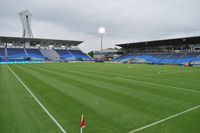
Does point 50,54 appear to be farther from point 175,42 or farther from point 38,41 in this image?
point 175,42

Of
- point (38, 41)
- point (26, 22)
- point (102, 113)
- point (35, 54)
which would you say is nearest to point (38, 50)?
point (38, 41)

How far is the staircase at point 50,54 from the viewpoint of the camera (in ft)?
299

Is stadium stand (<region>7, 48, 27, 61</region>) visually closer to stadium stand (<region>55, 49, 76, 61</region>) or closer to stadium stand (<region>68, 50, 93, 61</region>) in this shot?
stadium stand (<region>55, 49, 76, 61</region>)

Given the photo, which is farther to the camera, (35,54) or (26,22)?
(26,22)

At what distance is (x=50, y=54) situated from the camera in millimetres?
93750

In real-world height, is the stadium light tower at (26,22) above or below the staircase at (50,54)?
above

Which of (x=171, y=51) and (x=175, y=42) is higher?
(x=175, y=42)

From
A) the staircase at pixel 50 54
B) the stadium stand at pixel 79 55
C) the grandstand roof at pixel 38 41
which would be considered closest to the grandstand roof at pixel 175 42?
the stadium stand at pixel 79 55

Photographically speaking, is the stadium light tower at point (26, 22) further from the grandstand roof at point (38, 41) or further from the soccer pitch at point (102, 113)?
the soccer pitch at point (102, 113)

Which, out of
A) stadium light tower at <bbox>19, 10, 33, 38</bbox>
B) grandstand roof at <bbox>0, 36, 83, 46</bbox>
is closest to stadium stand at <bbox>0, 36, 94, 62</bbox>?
grandstand roof at <bbox>0, 36, 83, 46</bbox>

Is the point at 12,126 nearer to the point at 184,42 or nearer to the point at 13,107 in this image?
the point at 13,107

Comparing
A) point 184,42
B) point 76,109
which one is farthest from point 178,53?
point 76,109

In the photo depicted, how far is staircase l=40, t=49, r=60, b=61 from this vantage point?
91.2 meters

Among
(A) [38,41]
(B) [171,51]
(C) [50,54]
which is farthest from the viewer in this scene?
(A) [38,41]
